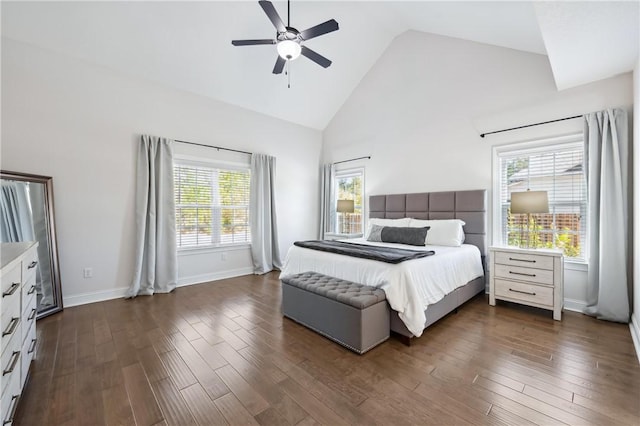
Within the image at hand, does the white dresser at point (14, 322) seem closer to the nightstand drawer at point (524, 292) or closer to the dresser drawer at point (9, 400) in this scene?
the dresser drawer at point (9, 400)

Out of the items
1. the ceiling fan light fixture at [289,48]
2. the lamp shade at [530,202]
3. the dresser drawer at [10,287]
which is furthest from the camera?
the lamp shade at [530,202]

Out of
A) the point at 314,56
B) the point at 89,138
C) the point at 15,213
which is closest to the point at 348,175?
the point at 314,56

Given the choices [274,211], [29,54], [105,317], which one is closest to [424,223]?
[274,211]

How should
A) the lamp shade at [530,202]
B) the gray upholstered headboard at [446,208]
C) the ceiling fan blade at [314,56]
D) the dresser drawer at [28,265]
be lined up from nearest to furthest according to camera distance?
the dresser drawer at [28,265] < the lamp shade at [530,202] < the ceiling fan blade at [314,56] < the gray upholstered headboard at [446,208]

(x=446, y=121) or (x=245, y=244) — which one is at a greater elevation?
(x=446, y=121)

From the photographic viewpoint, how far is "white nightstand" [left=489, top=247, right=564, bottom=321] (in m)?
2.88

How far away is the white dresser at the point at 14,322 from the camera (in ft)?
4.47

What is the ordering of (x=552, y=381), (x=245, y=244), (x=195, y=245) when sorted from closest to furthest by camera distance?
(x=552, y=381), (x=195, y=245), (x=245, y=244)

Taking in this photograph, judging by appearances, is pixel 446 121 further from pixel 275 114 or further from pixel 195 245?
pixel 195 245

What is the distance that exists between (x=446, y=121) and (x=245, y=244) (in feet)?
13.3

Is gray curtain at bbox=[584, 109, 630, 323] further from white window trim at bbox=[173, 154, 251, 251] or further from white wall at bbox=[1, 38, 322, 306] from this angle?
white wall at bbox=[1, 38, 322, 306]

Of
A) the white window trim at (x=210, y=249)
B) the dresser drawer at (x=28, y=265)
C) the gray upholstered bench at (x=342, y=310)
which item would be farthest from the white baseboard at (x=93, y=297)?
the gray upholstered bench at (x=342, y=310)

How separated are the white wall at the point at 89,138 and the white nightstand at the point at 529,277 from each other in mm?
4310

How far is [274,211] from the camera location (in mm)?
5262
